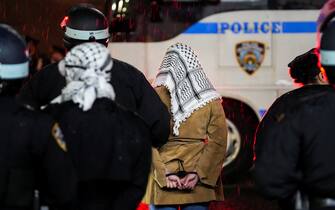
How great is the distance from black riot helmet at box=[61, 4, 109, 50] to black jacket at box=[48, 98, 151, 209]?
3.37 ft

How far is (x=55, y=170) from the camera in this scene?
4.29 m

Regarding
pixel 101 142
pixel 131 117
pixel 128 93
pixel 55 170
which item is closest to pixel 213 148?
pixel 128 93

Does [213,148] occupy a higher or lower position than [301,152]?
lower

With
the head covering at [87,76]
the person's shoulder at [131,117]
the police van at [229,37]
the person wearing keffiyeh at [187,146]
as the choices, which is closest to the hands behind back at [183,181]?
the person wearing keffiyeh at [187,146]

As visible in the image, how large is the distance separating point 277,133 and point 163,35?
6.59 meters

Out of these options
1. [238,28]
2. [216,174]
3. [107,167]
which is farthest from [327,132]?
[238,28]

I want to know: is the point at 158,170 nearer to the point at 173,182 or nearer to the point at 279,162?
the point at 173,182

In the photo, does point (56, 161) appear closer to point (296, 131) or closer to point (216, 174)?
point (296, 131)

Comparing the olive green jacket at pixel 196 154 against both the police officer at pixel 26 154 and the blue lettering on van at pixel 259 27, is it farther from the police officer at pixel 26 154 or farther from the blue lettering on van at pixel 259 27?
the blue lettering on van at pixel 259 27

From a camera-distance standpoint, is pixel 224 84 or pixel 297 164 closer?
pixel 297 164

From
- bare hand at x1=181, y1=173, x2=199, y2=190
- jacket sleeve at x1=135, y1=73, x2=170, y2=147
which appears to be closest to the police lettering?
bare hand at x1=181, y1=173, x2=199, y2=190

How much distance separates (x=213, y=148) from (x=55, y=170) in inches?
90.8

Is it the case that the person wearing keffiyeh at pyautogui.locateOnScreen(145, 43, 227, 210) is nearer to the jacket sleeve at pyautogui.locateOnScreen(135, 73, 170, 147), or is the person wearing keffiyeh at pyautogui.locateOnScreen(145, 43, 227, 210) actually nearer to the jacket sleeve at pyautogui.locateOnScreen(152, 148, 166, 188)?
the jacket sleeve at pyautogui.locateOnScreen(152, 148, 166, 188)

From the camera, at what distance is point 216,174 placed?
6.46m
